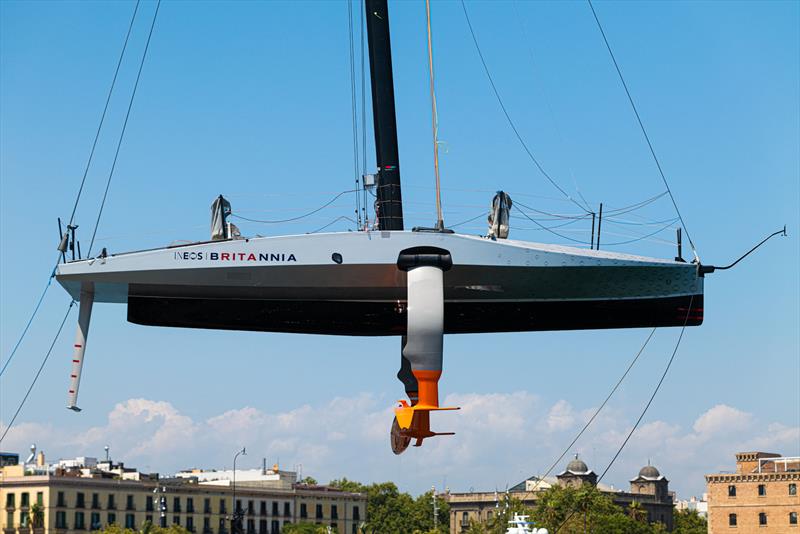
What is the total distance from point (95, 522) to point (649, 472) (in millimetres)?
85309

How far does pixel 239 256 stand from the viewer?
31.9 m

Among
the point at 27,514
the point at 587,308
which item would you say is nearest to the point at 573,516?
the point at 27,514

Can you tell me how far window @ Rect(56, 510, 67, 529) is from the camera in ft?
327

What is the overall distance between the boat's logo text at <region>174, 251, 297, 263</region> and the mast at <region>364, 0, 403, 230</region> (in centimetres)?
253

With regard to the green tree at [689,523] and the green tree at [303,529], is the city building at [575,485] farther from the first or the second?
the green tree at [303,529]

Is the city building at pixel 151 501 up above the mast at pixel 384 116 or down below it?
below

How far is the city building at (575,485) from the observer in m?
152

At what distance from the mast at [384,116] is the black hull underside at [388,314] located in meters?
3.28

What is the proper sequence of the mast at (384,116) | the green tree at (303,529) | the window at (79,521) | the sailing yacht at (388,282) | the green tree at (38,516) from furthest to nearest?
the green tree at (303,529), the window at (79,521), the green tree at (38,516), the mast at (384,116), the sailing yacht at (388,282)

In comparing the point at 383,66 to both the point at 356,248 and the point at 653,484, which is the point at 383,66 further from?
the point at 653,484

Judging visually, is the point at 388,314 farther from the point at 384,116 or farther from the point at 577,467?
the point at 577,467

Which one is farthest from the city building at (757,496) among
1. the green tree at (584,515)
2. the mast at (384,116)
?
the mast at (384,116)

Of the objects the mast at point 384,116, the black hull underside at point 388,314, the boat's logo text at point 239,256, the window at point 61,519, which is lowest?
the window at point 61,519

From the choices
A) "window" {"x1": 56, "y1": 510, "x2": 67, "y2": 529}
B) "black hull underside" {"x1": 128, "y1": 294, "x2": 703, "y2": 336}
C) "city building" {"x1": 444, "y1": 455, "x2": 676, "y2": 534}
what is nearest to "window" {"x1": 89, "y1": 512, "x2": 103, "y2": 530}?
"window" {"x1": 56, "y1": 510, "x2": 67, "y2": 529}
